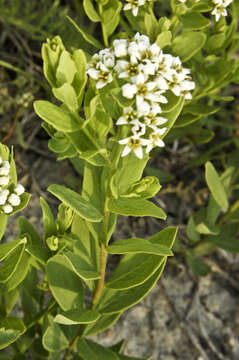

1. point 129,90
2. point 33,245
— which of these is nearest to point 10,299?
point 33,245

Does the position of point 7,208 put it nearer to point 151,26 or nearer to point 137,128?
point 137,128

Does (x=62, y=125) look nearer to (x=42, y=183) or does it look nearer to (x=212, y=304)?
(x=42, y=183)

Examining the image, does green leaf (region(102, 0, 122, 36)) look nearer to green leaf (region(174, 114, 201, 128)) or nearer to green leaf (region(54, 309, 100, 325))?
green leaf (region(174, 114, 201, 128))

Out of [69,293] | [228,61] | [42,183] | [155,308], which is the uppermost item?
[228,61]

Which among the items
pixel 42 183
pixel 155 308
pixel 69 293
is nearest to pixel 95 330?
pixel 69 293

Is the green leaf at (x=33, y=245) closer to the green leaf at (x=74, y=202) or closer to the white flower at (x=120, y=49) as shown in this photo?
the green leaf at (x=74, y=202)

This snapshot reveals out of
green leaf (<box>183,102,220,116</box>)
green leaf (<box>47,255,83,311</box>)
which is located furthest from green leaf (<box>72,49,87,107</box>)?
green leaf (<box>183,102,220,116</box>)

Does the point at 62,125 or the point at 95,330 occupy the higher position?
the point at 62,125
